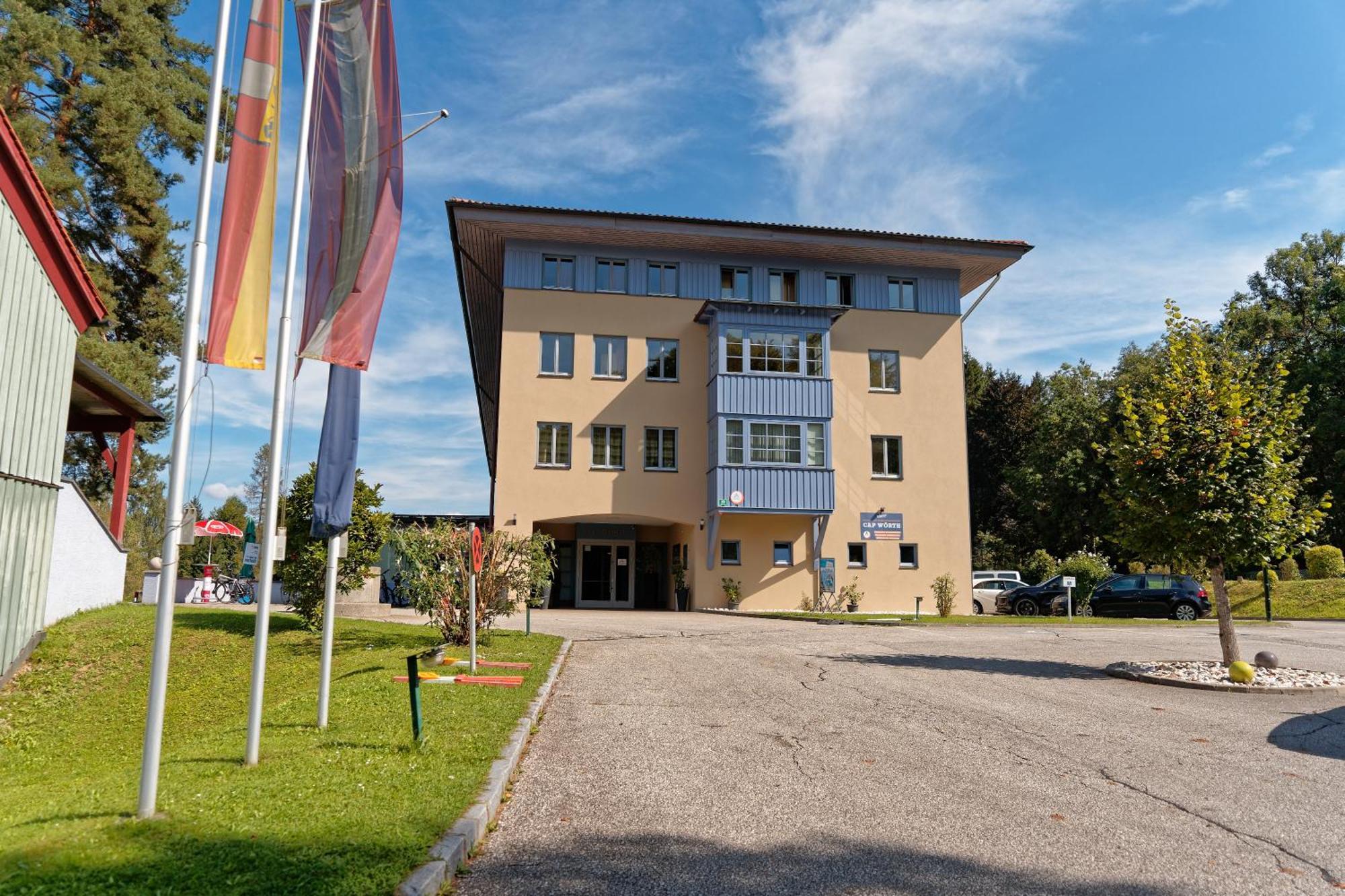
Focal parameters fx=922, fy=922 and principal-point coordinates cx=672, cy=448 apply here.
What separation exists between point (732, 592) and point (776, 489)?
3.79 metres

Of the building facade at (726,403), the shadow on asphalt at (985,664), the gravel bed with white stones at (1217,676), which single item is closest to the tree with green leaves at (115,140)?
the building facade at (726,403)

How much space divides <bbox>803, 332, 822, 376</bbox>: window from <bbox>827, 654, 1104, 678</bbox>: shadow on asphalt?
16.9 metres

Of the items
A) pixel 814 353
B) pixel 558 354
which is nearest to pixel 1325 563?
pixel 814 353

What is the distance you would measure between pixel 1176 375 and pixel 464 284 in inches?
1029

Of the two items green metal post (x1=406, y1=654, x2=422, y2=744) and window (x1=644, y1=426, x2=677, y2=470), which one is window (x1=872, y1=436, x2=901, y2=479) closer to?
window (x1=644, y1=426, x2=677, y2=470)

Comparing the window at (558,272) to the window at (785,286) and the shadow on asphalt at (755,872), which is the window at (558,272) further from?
the shadow on asphalt at (755,872)

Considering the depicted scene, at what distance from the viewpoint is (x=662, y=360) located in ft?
105

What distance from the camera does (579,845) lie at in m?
5.15

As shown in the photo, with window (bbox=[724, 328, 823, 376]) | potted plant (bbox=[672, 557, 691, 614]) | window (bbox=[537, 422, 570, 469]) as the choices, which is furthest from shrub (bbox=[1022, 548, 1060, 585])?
window (bbox=[537, 422, 570, 469])

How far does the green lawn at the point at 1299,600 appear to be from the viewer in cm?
3198

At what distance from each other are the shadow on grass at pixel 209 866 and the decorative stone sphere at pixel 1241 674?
11781 millimetres

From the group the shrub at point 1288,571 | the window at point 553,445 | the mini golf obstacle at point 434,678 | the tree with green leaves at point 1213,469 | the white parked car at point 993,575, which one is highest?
the window at point 553,445

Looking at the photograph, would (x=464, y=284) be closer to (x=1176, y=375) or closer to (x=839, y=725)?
(x=1176, y=375)

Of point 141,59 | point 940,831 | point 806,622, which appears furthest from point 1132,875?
point 141,59
